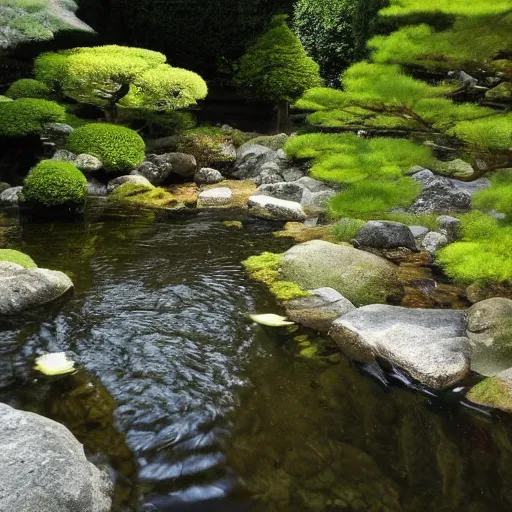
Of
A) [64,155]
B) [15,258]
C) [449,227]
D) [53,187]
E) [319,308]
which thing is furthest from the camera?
[64,155]

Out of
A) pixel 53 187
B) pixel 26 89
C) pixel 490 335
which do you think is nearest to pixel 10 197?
pixel 53 187

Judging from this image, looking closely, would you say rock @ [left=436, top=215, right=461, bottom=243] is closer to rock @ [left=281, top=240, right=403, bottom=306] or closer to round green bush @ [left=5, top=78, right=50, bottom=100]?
rock @ [left=281, top=240, right=403, bottom=306]

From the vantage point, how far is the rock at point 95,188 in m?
11.8

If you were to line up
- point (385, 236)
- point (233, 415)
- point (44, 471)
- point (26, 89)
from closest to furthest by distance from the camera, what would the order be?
point (44, 471) < point (233, 415) < point (385, 236) < point (26, 89)

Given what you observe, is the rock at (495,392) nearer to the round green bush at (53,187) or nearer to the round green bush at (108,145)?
the round green bush at (53,187)

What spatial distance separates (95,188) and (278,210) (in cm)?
480

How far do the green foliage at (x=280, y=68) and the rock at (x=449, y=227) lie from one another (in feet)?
30.8

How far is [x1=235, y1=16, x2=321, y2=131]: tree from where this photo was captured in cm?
1659

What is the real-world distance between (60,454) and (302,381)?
83.0 inches

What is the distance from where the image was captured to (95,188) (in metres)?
11.9

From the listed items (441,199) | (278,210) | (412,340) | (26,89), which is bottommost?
(278,210)

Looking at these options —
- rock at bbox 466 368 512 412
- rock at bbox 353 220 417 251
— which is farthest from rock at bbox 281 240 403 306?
rock at bbox 466 368 512 412

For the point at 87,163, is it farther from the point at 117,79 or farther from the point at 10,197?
the point at 117,79

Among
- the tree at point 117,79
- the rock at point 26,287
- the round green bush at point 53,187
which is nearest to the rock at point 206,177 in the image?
the tree at point 117,79
